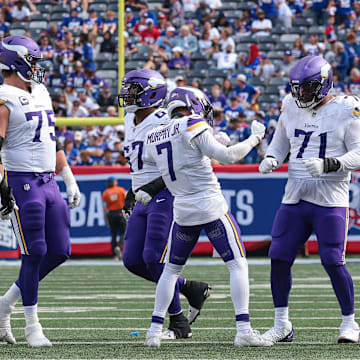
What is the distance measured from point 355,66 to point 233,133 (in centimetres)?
351

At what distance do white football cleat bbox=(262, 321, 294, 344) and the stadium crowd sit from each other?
8578 mm

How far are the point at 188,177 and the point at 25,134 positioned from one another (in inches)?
38.9

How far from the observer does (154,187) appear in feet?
19.8

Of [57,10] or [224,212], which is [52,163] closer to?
[224,212]

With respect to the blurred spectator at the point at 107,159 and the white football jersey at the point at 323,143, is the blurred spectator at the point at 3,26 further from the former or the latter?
the white football jersey at the point at 323,143

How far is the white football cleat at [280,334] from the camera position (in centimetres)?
554

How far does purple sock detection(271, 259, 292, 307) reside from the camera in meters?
5.66

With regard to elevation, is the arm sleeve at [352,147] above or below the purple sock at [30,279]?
above

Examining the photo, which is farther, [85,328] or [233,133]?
[233,133]

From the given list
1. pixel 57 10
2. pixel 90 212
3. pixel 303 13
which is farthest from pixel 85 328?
pixel 303 13

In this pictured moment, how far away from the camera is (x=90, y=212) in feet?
46.1

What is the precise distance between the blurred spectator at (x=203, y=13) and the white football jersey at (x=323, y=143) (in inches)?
504

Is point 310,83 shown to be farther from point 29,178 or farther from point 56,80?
point 56,80

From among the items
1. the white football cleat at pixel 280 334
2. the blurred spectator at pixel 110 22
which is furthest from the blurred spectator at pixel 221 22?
the white football cleat at pixel 280 334
